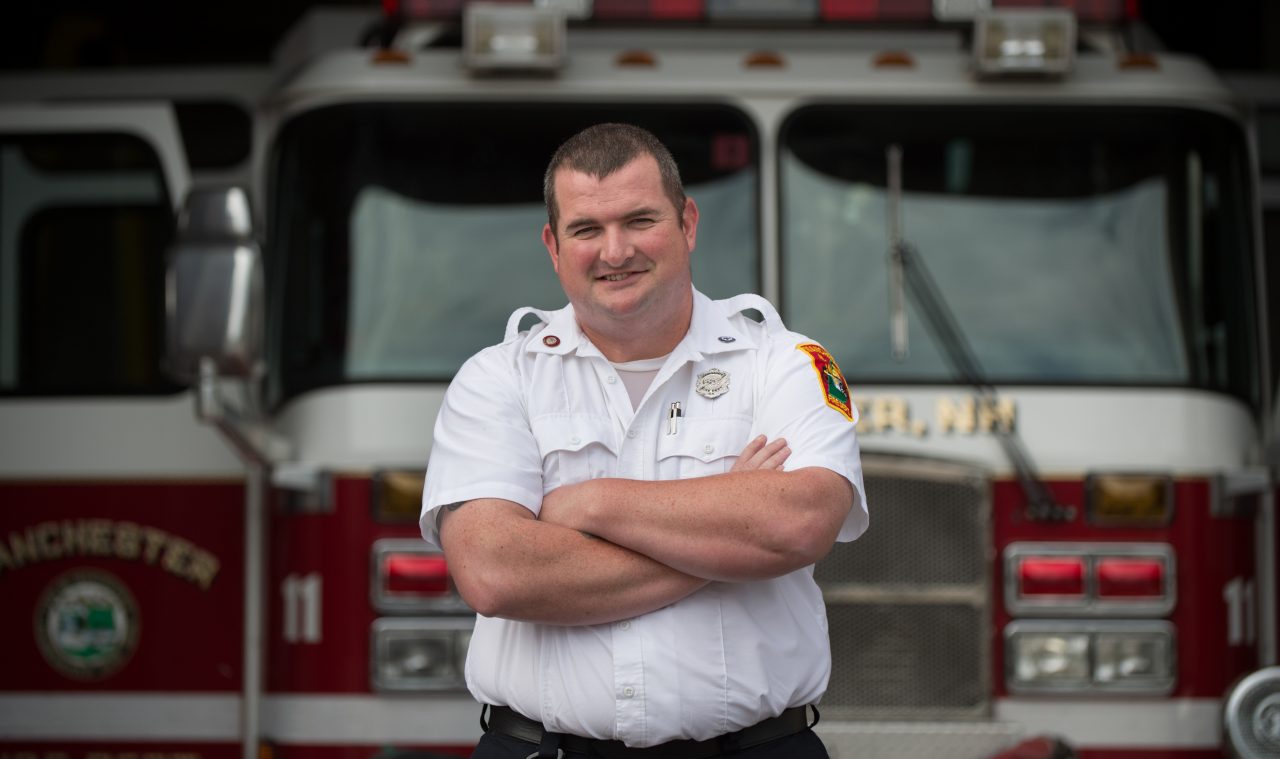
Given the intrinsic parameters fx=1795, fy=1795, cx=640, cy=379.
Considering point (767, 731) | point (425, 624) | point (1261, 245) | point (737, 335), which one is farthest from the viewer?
point (1261, 245)

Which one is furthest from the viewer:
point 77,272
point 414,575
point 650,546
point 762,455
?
point 77,272

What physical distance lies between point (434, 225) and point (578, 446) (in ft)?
6.52

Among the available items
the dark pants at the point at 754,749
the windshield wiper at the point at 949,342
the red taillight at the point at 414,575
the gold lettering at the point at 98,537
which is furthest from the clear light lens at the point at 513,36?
the dark pants at the point at 754,749

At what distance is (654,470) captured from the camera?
2629 mm

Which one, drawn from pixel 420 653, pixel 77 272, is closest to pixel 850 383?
pixel 420 653

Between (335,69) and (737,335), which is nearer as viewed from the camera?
(737,335)

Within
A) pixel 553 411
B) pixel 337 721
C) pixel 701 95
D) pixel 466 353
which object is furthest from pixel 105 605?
pixel 553 411

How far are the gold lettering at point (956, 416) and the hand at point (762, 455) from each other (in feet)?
6.25

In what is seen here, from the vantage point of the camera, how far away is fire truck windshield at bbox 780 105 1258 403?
450cm

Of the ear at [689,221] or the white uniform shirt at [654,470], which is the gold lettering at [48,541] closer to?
the white uniform shirt at [654,470]

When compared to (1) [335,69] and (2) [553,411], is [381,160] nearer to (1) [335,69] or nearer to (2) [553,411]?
(1) [335,69]

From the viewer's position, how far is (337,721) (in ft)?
14.7

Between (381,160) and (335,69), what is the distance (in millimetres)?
284

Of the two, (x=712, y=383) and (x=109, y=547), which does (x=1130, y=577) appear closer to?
(x=712, y=383)
